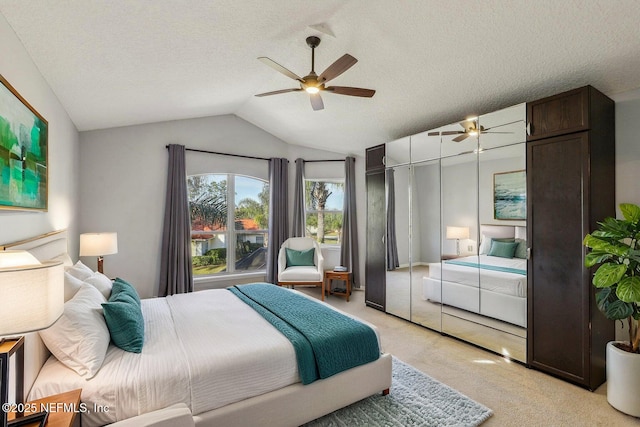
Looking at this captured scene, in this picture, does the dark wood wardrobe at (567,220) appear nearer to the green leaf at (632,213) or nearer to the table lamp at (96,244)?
the green leaf at (632,213)

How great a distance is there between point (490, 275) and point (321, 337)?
1.99 m

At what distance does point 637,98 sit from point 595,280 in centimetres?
168

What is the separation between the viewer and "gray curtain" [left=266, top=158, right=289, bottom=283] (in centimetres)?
519

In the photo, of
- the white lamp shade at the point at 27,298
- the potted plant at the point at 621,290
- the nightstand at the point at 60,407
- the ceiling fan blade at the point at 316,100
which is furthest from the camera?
the ceiling fan blade at the point at 316,100

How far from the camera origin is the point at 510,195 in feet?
9.36

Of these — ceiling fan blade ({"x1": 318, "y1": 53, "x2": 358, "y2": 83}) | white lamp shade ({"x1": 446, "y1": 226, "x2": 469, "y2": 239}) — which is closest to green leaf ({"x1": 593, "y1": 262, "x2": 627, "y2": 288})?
white lamp shade ({"x1": 446, "y1": 226, "x2": 469, "y2": 239})

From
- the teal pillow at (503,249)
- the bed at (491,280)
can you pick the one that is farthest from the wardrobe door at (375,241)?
the teal pillow at (503,249)

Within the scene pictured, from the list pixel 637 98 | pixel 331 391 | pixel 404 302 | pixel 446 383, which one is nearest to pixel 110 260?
pixel 331 391

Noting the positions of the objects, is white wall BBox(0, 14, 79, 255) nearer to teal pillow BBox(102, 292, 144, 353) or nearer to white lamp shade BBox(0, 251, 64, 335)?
teal pillow BBox(102, 292, 144, 353)

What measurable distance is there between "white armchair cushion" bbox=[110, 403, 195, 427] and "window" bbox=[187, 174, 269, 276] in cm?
357

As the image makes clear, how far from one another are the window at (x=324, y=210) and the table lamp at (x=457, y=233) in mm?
2551

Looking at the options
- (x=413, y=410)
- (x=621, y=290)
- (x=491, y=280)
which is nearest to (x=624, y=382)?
(x=621, y=290)

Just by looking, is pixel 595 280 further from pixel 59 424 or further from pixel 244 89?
pixel 244 89

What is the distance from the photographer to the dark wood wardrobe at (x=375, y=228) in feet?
13.9
